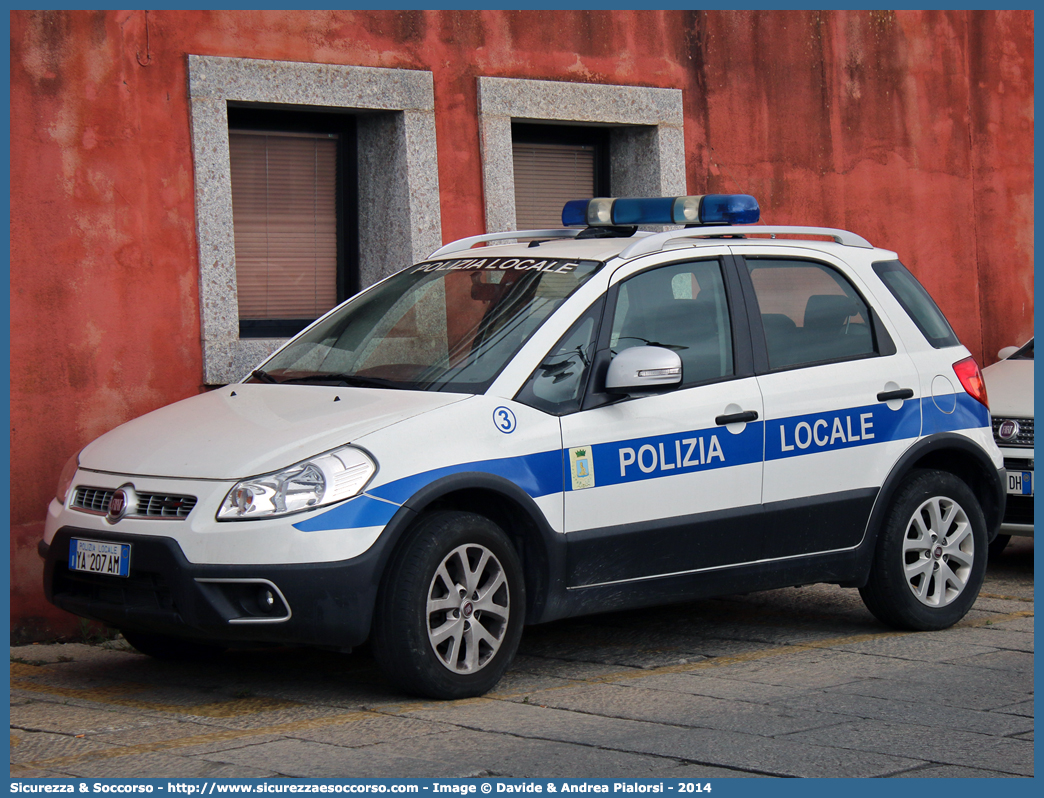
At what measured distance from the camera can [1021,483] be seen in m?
8.67

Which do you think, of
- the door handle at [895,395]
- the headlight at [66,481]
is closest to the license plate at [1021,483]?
the door handle at [895,395]

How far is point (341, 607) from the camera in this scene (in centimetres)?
529

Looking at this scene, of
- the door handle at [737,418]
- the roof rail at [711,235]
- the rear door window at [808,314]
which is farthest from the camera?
the rear door window at [808,314]

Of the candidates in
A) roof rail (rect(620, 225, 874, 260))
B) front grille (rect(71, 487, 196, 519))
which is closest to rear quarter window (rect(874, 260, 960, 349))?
roof rail (rect(620, 225, 874, 260))

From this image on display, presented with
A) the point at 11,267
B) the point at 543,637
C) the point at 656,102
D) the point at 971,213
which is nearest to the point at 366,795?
the point at 543,637

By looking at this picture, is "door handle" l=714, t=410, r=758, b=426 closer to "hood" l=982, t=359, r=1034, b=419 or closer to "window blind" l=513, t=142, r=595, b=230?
"hood" l=982, t=359, r=1034, b=419

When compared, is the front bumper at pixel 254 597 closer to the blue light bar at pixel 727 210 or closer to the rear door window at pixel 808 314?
the rear door window at pixel 808 314

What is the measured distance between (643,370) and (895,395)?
1675 millimetres

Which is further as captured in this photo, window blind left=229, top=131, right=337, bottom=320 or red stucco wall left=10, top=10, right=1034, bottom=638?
window blind left=229, top=131, right=337, bottom=320

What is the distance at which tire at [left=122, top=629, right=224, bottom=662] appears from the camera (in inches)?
255

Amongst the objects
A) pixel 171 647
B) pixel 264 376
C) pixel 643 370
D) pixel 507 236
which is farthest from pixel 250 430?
pixel 507 236

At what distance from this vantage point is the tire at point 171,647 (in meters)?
6.49

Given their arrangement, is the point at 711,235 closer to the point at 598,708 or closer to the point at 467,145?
the point at 598,708

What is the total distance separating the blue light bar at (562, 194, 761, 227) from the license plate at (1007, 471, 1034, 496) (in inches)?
108
